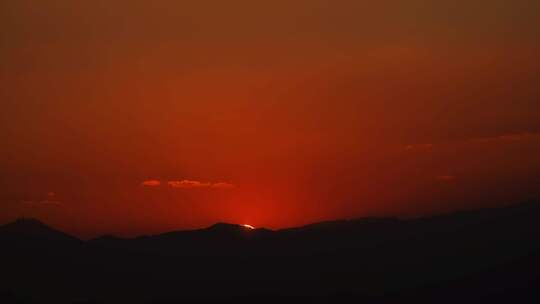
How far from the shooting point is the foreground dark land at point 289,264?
10625 cm

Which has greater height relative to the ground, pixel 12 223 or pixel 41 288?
pixel 12 223

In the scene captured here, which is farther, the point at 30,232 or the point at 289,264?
the point at 30,232

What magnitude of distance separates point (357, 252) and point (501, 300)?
44665 mm

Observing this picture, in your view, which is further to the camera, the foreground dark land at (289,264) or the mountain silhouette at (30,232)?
the mountain silhouette at (30,232)

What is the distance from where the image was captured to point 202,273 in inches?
4894

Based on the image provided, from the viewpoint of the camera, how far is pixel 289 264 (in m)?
131

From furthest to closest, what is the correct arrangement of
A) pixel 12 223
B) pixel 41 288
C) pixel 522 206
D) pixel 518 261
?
pixel 12 223 < pixel 522 206 < pixel 41 288 < pixel 518 261

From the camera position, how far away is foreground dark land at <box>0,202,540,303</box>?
4183 inches

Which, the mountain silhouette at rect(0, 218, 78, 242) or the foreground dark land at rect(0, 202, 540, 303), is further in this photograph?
the mountain silhouette at rect(0, 218, 78, 242)

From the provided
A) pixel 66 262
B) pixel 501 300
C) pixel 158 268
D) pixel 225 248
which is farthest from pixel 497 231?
pixel 66 262

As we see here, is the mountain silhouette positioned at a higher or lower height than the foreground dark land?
higher

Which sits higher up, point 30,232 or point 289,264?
point 30,232

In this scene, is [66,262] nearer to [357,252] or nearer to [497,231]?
[357,252]

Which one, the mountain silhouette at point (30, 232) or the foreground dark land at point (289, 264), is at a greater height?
the mountain silhouette at point (30, 232)
